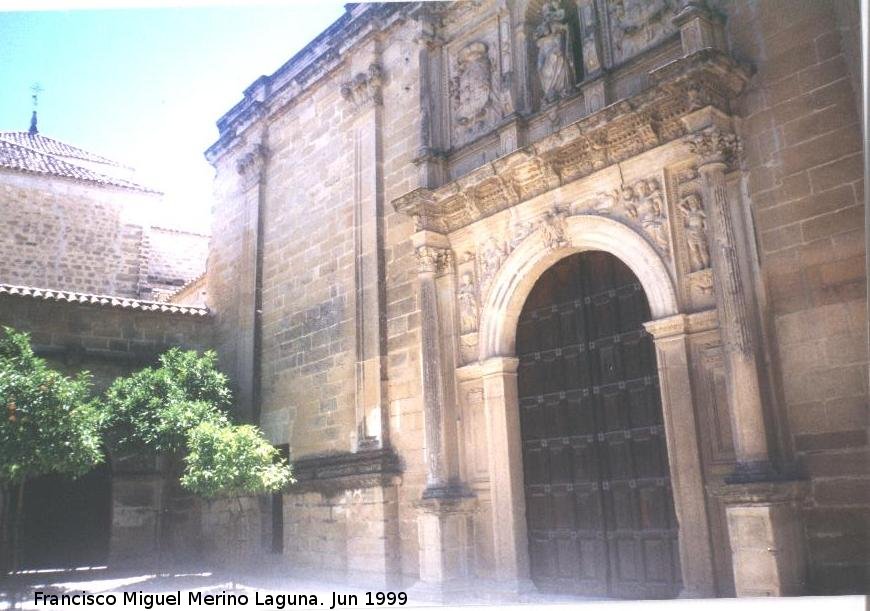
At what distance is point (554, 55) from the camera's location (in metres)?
7.20

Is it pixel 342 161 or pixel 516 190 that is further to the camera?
pixel 342 161

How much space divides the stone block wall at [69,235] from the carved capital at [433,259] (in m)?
9.69

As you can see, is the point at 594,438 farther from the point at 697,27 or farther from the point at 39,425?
the point at 39,425

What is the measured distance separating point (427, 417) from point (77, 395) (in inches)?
155

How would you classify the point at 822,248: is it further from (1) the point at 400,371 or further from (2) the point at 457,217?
(1) the point at 400,371

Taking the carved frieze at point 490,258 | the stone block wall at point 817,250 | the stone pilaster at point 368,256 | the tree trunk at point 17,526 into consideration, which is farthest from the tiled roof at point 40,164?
the stone block wall at point 817,250

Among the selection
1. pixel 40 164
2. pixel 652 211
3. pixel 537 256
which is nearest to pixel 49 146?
pixel 40 164

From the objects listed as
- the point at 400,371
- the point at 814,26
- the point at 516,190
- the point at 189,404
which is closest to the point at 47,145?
the point at 189,404

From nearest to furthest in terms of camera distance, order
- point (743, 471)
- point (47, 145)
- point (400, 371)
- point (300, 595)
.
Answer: point (743, 471), point (300, 595), point (400, 371), point (47, 145)

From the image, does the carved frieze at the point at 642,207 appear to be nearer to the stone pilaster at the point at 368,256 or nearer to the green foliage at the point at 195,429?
the stone pilaster at the point at 368,256

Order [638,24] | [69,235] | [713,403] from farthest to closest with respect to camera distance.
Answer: [69,235], [638,24], [713,403]

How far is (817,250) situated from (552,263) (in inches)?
96.0

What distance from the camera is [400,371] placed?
26.9 feet

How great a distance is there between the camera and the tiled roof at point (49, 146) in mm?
14930
